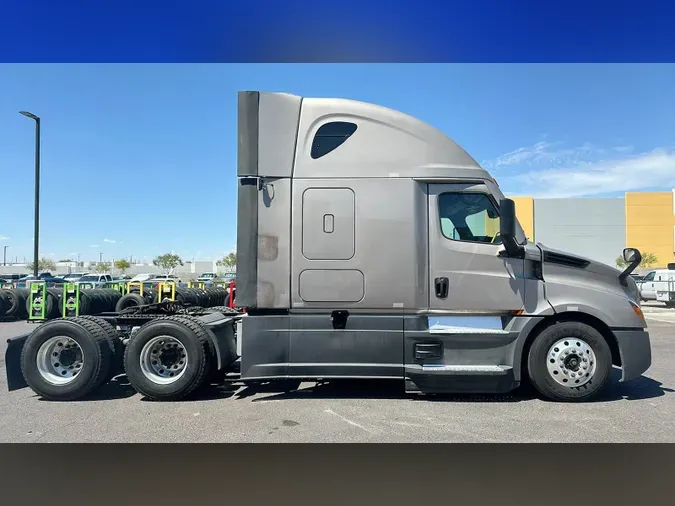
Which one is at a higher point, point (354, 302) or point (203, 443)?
point (354, 302)

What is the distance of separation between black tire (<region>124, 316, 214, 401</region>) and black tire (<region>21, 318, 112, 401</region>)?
39 centimetres

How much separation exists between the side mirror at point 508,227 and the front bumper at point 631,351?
165cm

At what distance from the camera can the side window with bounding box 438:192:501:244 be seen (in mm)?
6176

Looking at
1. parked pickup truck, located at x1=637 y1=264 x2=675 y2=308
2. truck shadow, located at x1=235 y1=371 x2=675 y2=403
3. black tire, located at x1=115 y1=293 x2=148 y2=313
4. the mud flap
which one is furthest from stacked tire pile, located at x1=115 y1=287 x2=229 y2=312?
parked pickup truck, located at x1=637 y1=264 x2=675 y2=308

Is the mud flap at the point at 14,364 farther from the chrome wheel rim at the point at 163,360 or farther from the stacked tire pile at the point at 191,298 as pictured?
the stacked tire pile at the point at 191,298

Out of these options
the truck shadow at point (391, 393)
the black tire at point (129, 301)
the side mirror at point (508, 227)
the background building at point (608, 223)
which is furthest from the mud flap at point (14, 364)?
the background building at point (608, 223)

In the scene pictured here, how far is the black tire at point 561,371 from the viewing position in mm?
6039

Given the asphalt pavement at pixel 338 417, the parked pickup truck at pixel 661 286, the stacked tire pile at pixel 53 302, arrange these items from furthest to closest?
the parked pickup truck at pixel 661 286 < the stacked tire pile at pixel 53 302 < the asphalt pavement at pixel 338 417

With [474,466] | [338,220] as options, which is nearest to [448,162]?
[338,220]

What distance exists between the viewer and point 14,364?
21.0 ft

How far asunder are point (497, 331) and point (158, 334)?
4.37m

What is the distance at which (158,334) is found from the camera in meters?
6.39

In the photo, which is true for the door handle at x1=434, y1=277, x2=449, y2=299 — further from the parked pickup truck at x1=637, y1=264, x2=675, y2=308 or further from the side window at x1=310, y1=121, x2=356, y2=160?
the parked pickup truck at x1=637, y1=264, x2=675, y2=308

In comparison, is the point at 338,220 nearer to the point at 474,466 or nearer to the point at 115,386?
the point at 474,466
